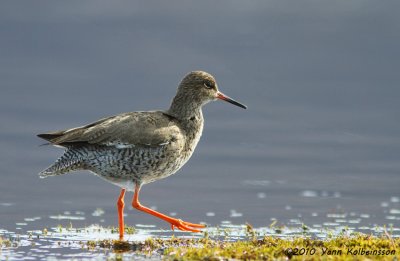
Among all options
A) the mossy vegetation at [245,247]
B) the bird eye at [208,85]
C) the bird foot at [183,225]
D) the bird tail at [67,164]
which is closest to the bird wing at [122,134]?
the bird tail at [67,164]

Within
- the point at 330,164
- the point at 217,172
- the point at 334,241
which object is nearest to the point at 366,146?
the point at 330,164

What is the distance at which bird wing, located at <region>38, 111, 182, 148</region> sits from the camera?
48.3 ft

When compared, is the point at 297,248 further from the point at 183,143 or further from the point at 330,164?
the point at 330,164

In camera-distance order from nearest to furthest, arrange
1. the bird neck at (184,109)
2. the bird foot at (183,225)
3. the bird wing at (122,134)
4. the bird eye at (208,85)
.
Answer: the bird wing at (122,134) → the bird foot at (183,225) → the bird neck at (184,109) → the bird eye at (208,85)

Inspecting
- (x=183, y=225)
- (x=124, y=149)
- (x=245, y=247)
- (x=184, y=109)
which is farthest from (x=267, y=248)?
(x=184, y=109)

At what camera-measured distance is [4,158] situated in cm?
3938

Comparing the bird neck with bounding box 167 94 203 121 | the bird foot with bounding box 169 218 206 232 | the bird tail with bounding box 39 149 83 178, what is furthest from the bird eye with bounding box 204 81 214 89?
the bird tail with bounding box 39 149 83 178

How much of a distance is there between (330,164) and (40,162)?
11085 mm

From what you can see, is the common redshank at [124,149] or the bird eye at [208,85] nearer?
the common redshank at [124,149]

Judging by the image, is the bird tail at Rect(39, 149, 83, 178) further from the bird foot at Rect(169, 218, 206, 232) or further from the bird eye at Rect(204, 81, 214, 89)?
the bird eye at Rect(204, 81, 214, 89)

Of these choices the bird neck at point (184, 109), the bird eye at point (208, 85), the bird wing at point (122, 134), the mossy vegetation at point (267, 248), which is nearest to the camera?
the mossy vegetation at point (267, 248)

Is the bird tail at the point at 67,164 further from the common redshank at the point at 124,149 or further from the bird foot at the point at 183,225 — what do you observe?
the bird foot at the point at 183,225

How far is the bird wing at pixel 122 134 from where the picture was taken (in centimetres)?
1472

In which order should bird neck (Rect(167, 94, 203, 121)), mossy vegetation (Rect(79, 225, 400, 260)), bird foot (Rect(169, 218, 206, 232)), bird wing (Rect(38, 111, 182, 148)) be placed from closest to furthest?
mossy vegetation (Rect(79, 225, 400, 260)), bird wing (Rect(38, 111, 182, 148)), bird foot (Rect(169, 218, 206, 232)), bird neck (Rect(167, 94, 203, 121))
